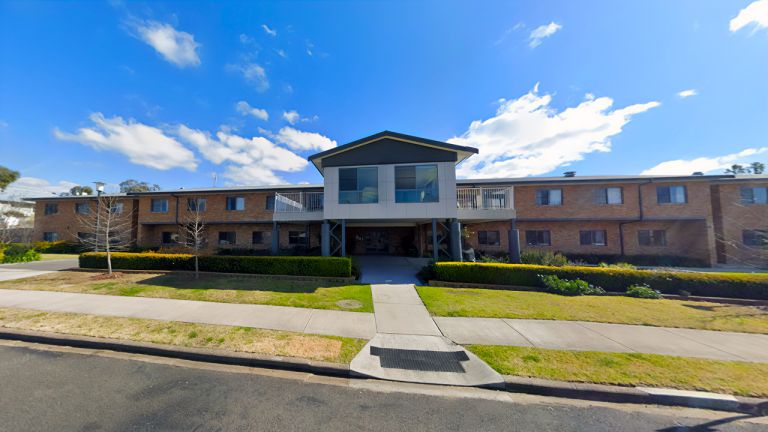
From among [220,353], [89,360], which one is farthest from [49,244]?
[220,353]

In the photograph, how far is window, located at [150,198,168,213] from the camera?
20781mm

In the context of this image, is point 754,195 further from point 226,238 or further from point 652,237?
point 226,238

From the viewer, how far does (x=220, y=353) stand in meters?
4.47

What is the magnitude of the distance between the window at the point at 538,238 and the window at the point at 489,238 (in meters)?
2.04


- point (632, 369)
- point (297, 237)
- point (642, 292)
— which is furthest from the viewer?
point (297, 237)

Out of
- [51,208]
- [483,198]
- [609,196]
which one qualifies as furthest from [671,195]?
[51,208]

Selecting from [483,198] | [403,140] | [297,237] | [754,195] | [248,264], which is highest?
[403,140]

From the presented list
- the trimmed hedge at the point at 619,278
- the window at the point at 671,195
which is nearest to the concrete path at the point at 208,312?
the trimmed hedge at the point at 619,278

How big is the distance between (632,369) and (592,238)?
17.6 m

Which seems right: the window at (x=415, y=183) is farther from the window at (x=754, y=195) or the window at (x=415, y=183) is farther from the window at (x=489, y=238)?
the window at (x=754, y=195)

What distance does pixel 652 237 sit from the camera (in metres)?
17.6

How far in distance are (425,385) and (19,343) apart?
8.11 meters

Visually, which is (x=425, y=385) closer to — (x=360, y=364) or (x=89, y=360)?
(x=360, y=364)

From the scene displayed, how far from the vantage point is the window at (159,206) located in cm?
2078
